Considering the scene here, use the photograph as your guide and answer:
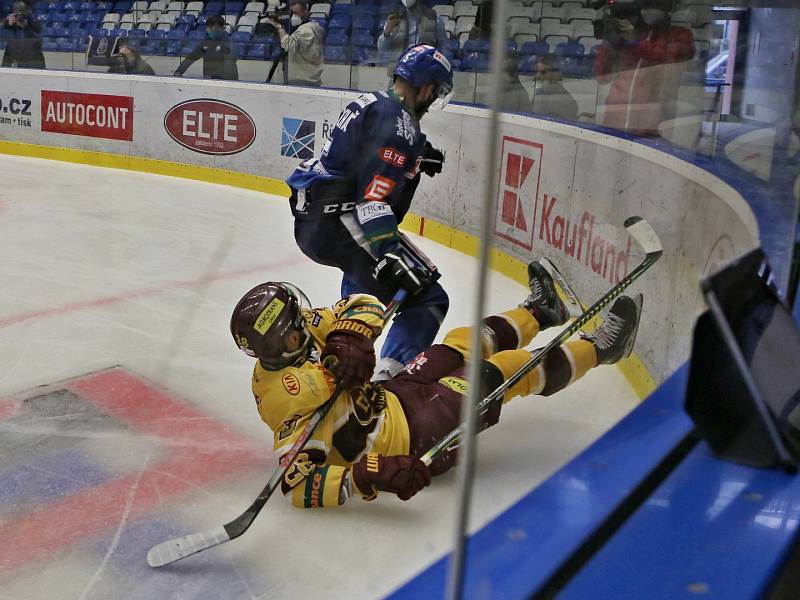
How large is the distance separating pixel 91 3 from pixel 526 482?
8498mm

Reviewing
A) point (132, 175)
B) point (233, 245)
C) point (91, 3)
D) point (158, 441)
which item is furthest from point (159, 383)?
point (91, 3)

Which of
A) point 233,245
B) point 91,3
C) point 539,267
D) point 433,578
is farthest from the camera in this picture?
point 91,3

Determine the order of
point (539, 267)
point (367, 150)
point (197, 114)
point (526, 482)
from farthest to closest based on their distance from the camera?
point (197, 114), point (367, 150), point (539, 267), point (526, 482)

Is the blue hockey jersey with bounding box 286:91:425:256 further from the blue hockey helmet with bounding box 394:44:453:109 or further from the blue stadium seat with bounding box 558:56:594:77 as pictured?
the blue stadium seat with bounding box 558:56:594:77

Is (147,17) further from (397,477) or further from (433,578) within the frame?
(433,578)

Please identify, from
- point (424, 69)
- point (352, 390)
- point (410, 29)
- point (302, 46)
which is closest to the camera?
point (352, 390)

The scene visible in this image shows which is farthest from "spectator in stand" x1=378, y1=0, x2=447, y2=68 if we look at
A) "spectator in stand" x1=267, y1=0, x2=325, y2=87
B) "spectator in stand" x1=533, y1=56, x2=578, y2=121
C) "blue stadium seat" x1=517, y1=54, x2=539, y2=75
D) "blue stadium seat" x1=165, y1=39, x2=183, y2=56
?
"blue stadium seat" x1=517, y1=54, x2=539, y2=75

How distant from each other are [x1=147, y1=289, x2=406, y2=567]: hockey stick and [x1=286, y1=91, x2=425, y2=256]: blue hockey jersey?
85cm

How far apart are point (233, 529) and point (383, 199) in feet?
4.16

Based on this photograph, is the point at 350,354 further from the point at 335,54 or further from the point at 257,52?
the point at 257,52

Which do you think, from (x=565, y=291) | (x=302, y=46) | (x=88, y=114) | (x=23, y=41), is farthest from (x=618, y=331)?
(x=23, y=41)

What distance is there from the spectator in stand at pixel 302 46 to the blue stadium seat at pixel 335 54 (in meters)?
0.08

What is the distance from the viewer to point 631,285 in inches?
67.2

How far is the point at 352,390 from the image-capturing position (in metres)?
2.20
